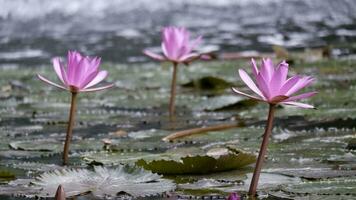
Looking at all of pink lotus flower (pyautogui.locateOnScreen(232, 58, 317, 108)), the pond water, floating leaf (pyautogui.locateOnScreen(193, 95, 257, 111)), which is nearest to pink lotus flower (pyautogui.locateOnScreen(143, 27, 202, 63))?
the pond water

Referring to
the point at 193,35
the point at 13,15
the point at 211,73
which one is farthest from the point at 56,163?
the point at 13,15

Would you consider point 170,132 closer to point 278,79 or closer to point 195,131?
point 195,131

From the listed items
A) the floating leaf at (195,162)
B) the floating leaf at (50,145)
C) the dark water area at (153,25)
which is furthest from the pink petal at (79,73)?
the dark water area at (153,25)

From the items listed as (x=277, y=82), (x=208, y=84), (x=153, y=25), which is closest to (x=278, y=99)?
(x=277, y=82)

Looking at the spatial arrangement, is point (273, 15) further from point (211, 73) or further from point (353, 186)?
point (353, 186)

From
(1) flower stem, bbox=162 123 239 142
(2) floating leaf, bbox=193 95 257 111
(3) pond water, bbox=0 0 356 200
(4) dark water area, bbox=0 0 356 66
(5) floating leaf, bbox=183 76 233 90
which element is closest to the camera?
(3) pond water, bbox=0 0 356 200

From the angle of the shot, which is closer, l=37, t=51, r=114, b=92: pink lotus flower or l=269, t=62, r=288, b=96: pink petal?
l=269, t=62, r=288, b=96: pink petal

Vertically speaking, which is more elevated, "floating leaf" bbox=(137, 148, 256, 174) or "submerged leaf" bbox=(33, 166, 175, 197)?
"floating leaf" bbox=(137, 148, 256, 174)

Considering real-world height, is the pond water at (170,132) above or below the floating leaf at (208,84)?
below

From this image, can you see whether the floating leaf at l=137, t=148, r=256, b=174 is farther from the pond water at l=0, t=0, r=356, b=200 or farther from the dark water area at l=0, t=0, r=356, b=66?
the dark water area at l=0, t=0, r=356, b=66

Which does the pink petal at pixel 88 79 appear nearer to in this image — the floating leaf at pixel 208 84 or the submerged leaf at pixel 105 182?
the submerged leaf at pixel 105 182
